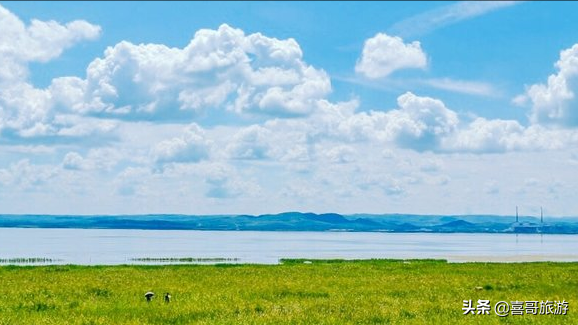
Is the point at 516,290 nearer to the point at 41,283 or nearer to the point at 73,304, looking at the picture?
the point at 73,304

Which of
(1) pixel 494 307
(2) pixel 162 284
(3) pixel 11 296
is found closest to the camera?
(1) pixel 494 307

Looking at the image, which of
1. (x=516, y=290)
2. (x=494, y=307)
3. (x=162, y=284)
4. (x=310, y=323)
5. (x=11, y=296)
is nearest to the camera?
(x=310, y=323)

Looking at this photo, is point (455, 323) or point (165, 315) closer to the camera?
point (455, 323)

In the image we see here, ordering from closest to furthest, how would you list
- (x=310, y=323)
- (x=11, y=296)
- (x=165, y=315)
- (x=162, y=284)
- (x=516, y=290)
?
(x=310, y=323) → (x=165, y=315) → (x=11, y=296) → (x=516, y=290) → (x=162, y=284)

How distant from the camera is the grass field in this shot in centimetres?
2506

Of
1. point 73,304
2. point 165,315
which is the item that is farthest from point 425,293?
point 73,304

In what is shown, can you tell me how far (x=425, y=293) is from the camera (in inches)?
1362

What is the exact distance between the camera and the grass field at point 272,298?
82.2 feet

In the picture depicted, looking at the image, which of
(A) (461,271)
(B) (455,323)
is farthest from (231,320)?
(A) (461,271)

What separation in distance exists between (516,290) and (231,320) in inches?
738

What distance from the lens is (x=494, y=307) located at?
28047 mm

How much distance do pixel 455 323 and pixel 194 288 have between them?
59.8ft

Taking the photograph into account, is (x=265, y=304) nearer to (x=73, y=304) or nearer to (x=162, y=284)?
(x=73, y=304)

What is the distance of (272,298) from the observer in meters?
32.8
